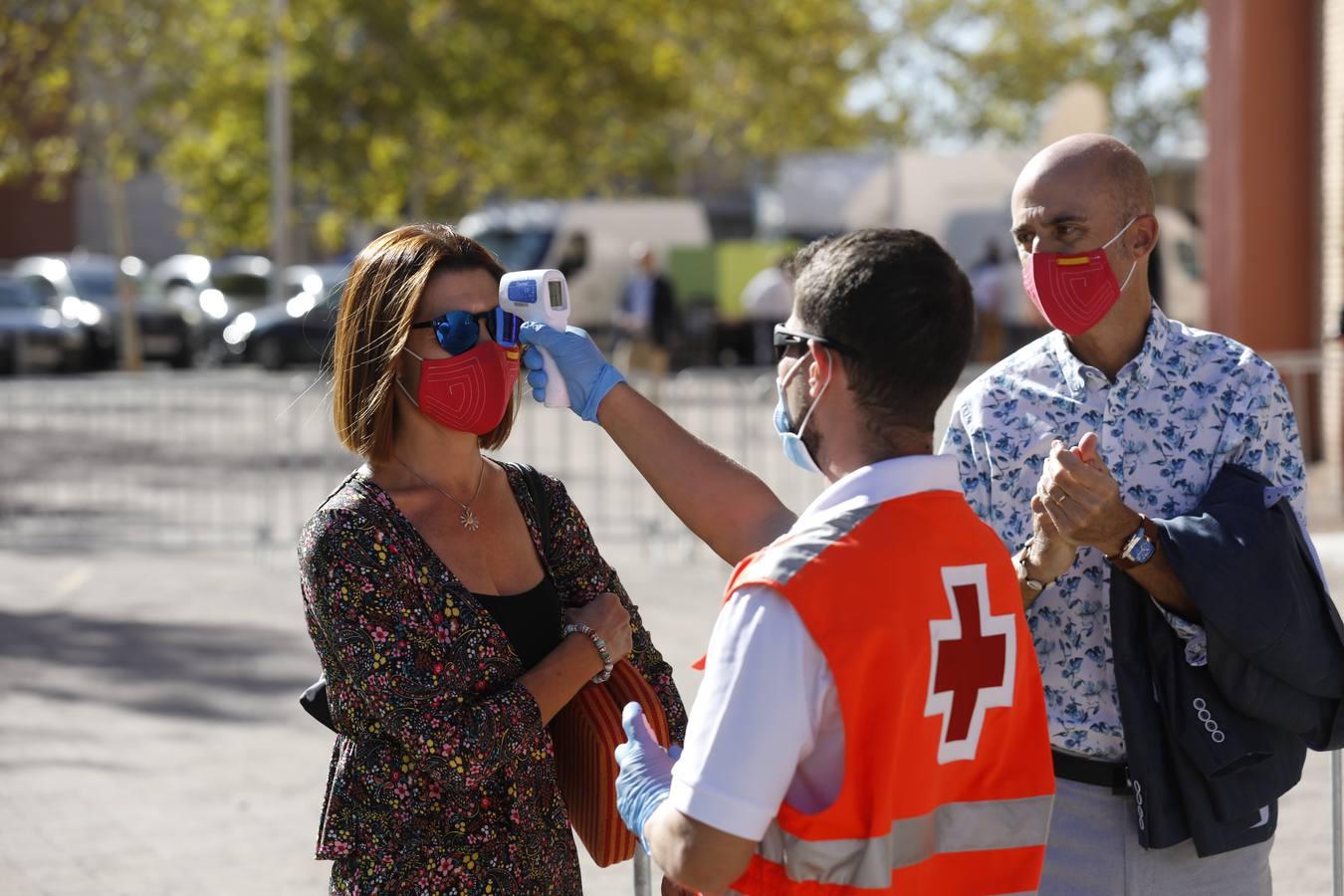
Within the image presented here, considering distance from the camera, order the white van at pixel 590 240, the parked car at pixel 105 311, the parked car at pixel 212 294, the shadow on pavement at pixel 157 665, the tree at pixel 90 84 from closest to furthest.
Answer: the shadow on pavement at pixel 157 665 → the tree at pixel 90 84 → the parked car at pixel 105 311 → the white van at pixel 590 240 → the parked car at pixel 212 294

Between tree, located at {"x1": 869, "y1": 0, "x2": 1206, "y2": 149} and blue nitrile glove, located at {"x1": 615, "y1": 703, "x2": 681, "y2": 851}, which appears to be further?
tree, located at {"x1": 869, "y1": 0, "x2": 1206, "y2": 149}

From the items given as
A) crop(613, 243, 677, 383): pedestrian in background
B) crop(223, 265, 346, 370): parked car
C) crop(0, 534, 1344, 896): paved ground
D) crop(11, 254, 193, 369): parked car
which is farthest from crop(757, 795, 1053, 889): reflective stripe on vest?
crop(11, 254, 193, 369): parked car

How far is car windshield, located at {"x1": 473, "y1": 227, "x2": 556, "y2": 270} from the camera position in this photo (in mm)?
31953

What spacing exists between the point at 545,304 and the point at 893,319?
821 millimetres

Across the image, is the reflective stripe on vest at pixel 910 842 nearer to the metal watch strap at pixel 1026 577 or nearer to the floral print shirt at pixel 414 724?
the metal watch strap at pixel 1026 577

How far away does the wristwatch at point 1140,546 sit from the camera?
285cm

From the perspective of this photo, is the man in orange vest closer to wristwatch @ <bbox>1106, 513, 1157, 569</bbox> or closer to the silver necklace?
wristwatch @ <bbox>1106, 513, 1157, 569</bbox>

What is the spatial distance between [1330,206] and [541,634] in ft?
42.4

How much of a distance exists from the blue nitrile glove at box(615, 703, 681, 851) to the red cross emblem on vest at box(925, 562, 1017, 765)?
386 millimetres

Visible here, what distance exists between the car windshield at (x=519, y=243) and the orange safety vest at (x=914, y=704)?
29597mm

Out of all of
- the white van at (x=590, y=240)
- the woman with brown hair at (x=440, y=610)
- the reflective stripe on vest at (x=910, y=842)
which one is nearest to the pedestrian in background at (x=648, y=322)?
the white van at (x=590, y=240)

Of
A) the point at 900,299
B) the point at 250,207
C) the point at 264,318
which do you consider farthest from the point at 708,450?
Answer: the point at 250,207

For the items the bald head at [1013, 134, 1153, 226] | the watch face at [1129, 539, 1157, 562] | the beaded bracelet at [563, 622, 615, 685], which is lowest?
the beaded bracelet at [563, 622, 615, 685]

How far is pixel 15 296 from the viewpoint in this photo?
95.1ft
